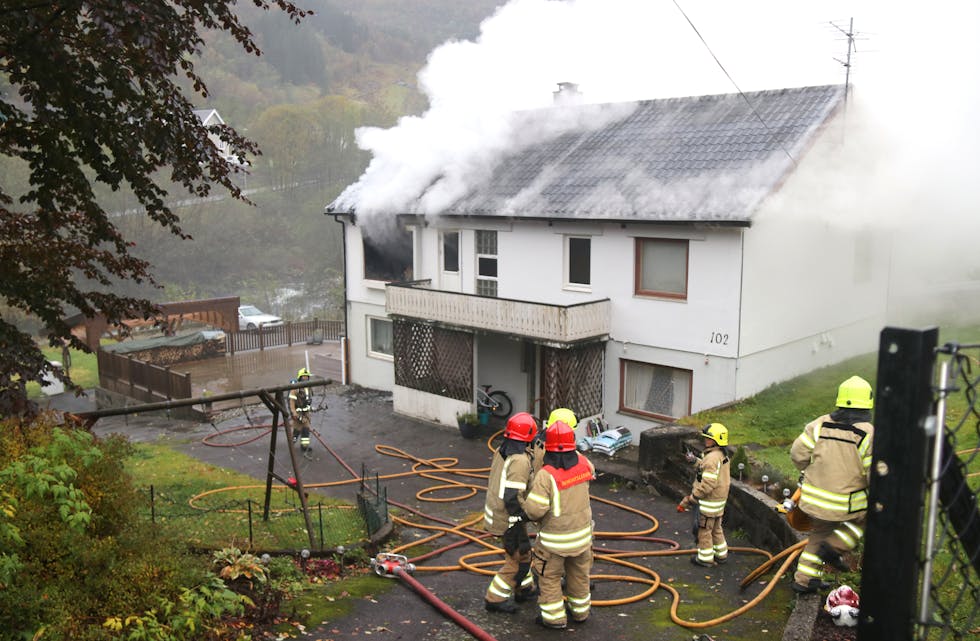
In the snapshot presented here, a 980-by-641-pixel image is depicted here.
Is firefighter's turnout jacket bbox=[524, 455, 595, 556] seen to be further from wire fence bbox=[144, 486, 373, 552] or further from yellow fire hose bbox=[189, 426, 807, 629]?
wire fence bbox=[144, 486, 373, 552]

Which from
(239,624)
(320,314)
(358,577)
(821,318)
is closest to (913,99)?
(821,318)

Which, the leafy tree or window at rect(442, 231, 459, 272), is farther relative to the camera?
window at rect(442, 231, 459, 272)

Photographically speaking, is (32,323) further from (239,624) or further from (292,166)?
(239,624)

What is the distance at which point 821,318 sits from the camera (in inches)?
759

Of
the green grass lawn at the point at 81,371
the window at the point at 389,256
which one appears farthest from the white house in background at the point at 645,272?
the green grass lawn at the point at 81,371

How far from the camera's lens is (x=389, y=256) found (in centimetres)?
2386

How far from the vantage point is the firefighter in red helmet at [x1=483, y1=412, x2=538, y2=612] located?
7.45m

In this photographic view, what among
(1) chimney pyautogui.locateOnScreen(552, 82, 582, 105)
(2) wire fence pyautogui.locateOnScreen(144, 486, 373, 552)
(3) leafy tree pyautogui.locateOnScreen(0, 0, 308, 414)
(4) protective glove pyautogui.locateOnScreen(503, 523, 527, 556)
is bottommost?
(2) wire fence pyautogui.locateOnScreen(144, 486, 373, 552)

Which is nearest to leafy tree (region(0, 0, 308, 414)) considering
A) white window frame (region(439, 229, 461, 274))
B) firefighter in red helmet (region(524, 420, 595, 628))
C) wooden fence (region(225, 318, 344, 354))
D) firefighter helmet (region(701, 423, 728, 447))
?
firefighter in red helmet (region(524, 420, 595, 628))

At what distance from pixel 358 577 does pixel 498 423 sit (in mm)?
11580

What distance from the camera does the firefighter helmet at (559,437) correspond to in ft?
23.4

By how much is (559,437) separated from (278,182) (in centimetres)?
6351

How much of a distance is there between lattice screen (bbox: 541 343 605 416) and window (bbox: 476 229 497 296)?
10.2 feet

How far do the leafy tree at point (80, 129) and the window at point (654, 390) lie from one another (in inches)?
460
